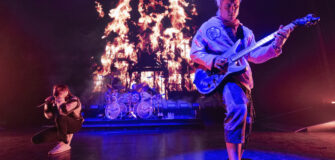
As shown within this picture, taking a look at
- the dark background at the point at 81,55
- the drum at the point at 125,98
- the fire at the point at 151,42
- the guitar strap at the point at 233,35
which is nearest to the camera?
the guitar strap at the point at 233,35

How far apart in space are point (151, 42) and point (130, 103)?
4.12 metres

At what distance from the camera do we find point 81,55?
926 centimetres

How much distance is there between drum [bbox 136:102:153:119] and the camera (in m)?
7.32

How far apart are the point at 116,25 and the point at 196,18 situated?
4.36 m

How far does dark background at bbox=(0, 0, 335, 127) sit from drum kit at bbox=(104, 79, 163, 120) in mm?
2109

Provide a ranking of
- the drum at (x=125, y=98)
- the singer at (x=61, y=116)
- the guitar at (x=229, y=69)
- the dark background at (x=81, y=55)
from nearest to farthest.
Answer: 1. the guitar at (x=229, y=69)
2. the singer at (x=61, y=116)
3. the dark background at (x=81, y=55)
4. the drum at (x=125, y=98)

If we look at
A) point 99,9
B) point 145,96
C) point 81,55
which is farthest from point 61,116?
point 99,9

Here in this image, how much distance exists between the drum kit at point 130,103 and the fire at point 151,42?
72.3 inches

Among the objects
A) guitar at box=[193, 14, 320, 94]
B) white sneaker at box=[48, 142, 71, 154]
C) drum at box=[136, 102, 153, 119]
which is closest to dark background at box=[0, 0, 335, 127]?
drum at box=[136, 102, 153, 119]

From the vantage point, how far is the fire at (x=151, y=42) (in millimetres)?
9820

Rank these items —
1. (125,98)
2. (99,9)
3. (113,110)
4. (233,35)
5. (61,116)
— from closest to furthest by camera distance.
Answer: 1. (233,35)
2. (61,116)
3. (113,110)
4. (125,98)
5. (99,9)

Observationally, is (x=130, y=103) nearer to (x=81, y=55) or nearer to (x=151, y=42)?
(x=81, y=55)

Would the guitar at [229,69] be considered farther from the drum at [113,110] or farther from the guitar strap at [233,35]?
the drum at [113,110]

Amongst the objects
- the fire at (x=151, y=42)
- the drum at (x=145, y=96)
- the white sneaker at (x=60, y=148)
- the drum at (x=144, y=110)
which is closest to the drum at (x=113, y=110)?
the drum at (x=144, y=110)
